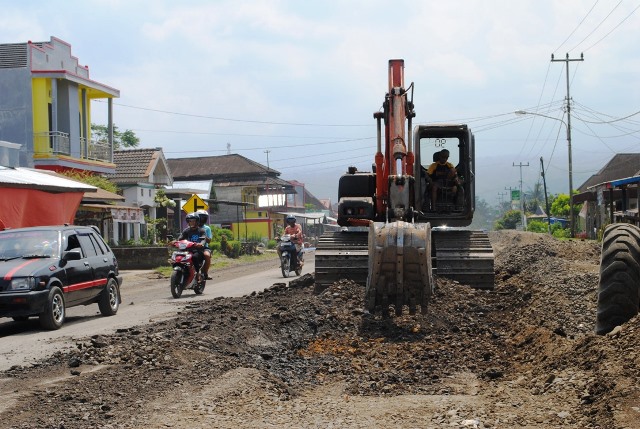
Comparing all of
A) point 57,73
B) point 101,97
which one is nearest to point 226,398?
point 57,73

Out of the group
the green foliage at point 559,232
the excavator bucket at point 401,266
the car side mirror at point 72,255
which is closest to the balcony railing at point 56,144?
the car side mirror at point 72,255

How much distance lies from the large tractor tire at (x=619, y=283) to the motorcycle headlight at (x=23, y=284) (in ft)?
27.4

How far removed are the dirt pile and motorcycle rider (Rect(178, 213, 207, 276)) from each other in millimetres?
5909

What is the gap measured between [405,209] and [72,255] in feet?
17.6

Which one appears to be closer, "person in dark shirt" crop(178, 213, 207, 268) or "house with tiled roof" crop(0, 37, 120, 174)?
"person in dark shirt" crop(178, 213, 207, 268)

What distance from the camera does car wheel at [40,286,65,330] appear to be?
13.4 metres

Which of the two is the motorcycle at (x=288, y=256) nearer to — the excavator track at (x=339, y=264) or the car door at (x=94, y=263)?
the car door at (x=94, y=263)

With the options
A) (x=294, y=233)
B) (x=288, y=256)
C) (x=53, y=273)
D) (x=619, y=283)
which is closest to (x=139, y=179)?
(x=294, y=233)

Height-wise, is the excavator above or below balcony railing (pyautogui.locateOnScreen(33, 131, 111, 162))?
below

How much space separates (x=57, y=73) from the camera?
3972 centimetres

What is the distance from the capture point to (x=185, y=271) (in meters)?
19.1

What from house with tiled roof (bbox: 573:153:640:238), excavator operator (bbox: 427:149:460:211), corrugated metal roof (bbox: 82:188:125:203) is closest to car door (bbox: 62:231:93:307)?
A: excavator operator (bbox: 427:149:460:211)

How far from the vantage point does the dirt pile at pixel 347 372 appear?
666cm

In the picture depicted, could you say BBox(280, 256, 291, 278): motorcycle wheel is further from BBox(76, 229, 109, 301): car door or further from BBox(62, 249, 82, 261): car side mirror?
BBox(62, 249, 82, 261): car side mirror
